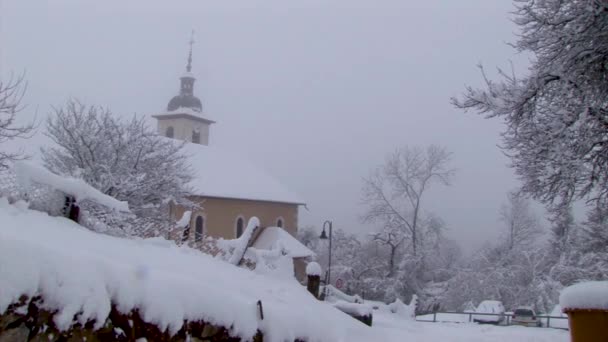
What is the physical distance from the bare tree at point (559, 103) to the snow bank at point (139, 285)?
16.8ft

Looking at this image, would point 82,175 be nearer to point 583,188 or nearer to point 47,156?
point 47,156

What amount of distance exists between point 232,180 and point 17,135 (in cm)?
1990

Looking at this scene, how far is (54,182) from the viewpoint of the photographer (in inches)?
215

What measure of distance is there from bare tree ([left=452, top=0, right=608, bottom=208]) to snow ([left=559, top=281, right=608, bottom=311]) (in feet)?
11.3

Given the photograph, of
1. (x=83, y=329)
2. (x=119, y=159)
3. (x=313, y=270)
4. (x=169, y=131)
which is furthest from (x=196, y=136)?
(x=83, y=329)

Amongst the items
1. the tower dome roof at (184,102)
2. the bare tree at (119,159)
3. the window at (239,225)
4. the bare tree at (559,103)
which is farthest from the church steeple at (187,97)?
the bare tree at (559,103)

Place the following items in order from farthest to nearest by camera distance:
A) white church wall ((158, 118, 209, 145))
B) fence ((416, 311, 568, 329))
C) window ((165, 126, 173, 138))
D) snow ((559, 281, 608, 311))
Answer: window ((165, 126, 173, 138)) → white church wall ((158, 118, 209, 145)) → fence ((416, 311, 568, 329)) → snow ((559, 281, 608, 311))

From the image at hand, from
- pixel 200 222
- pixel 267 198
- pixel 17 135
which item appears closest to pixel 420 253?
pixel 267 198

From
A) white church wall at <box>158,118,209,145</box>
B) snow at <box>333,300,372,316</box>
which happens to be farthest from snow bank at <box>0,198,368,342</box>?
white church wall at <box>158,118,209,145</box>

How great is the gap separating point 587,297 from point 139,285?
15.2 feet

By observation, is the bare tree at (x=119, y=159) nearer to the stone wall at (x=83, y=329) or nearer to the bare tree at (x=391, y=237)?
the stone wall at (x=83, y=329)

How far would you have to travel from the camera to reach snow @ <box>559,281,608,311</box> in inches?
231

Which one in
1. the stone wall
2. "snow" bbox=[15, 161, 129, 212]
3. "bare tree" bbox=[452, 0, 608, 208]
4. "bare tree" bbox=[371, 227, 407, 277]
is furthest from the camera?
"bare tree" bbox=[371, 227, 407, 277]

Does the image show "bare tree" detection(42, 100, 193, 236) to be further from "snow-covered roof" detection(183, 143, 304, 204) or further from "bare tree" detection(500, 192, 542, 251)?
"bare tree" detection(500, 192, 542, 251)
